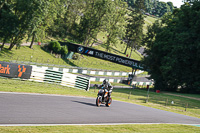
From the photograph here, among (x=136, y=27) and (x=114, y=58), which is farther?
(x=136, y=27)

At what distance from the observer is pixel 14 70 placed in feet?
73.5

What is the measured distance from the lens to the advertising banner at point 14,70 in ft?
71.2

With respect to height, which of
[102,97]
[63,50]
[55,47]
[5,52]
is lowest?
[102,97]

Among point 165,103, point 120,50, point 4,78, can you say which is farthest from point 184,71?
point 120,50

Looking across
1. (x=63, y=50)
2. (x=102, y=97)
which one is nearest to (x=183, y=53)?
(x=102, y=97)

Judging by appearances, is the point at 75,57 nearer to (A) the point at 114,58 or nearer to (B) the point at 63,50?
(B) the point at 63,50

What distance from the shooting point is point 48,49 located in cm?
6353

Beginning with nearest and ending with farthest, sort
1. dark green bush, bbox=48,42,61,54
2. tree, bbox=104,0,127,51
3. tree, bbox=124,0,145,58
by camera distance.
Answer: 1. dark green bush, bbox=48,42,61,54
2. tree, bbox=104,0,127,51
3. tree, bbox=124,0,145,58

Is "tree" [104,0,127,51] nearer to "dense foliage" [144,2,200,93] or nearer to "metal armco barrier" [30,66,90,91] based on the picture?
"dense foliage" [144,2,200,93]

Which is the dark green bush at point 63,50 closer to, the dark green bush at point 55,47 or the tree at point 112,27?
the dark green bush at point 55,47

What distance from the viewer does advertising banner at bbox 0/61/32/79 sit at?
21.7 m

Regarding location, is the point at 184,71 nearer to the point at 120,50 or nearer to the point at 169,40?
the point at 169,40

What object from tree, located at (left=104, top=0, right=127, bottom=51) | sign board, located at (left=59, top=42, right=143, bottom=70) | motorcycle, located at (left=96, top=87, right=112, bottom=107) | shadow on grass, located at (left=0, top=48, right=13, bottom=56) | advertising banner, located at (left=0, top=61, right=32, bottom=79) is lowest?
motorcycle, located at (left=96, top=87, right=112, bottom=107)

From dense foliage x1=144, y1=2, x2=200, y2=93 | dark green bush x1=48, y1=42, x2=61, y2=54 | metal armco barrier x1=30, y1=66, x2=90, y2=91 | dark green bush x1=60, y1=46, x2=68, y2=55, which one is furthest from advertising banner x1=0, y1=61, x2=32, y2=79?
dark green bush x1=48, y1=42, x2=61, y2=54
